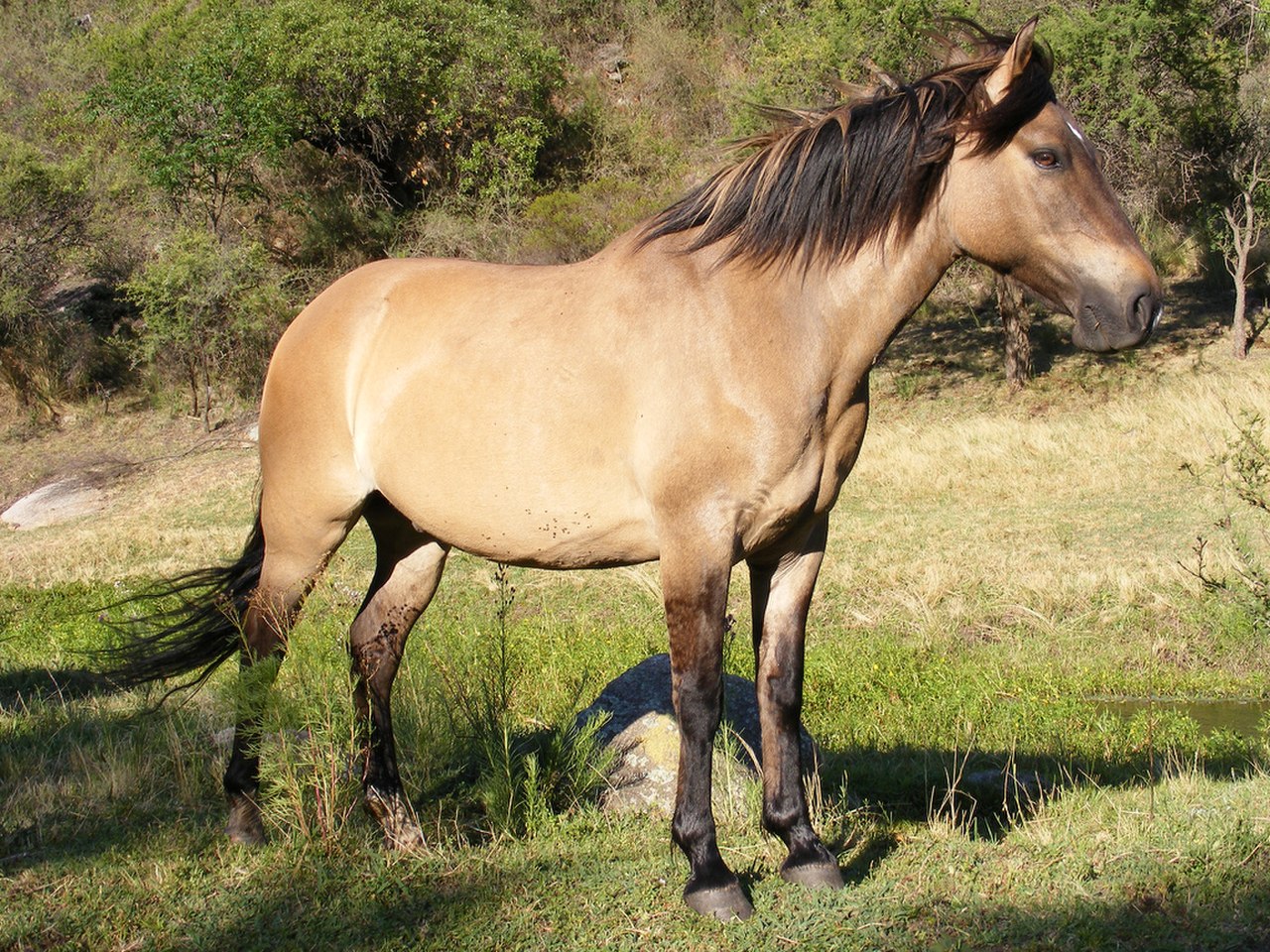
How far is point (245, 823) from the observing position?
14.8ft

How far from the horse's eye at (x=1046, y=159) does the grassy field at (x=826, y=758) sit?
7.66 ft

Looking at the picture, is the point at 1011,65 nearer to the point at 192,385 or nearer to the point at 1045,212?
the point at 1045,212

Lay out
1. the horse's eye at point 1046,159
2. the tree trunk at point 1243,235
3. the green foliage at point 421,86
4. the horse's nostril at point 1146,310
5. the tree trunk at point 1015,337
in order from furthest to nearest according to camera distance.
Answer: the green foliage at point 421,86 → the tree trunk at point 1243,235 → the tree trunk at point 1015,337 → the horse's eye at point 1046,159 → the horse's nostril at point 1146,310

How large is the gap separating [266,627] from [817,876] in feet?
8.07

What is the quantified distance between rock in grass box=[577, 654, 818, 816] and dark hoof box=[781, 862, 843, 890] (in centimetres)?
67

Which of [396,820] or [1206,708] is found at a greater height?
[396,820]

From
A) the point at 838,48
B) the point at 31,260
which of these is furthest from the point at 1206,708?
the point at 31,260

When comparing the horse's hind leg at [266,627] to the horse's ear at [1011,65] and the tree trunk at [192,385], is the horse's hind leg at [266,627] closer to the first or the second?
the horse's ear at [1011,65]

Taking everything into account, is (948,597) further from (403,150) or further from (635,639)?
(403,150)

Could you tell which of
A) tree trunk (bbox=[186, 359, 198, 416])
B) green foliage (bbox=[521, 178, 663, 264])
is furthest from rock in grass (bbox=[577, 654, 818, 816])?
tree trunk (bbox=[186, 359, 198, 416])

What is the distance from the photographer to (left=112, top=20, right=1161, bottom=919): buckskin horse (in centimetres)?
358

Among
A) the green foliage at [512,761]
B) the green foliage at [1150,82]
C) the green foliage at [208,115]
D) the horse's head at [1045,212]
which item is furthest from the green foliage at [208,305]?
the horse's head at [1045,212]

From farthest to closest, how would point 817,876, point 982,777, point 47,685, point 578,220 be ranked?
point 578,220
point 47,685
point 982,777
point 817,876

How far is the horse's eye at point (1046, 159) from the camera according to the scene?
3.51m
